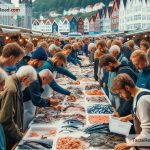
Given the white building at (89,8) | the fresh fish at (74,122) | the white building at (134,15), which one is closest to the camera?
the fresh fish at (74,122)

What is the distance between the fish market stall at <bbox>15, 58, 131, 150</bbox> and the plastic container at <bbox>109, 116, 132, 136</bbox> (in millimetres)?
68

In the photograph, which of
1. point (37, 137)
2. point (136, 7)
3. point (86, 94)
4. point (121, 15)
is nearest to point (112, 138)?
point (37, 137)

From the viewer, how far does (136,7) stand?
246ft

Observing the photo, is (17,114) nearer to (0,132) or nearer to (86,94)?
(0,132)

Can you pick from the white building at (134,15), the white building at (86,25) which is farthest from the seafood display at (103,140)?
the white building at (86,25)

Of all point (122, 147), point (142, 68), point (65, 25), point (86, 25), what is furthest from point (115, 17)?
point (122, 147)

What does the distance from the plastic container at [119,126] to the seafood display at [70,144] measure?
0.49 meters

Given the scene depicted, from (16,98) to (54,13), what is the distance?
144309 millimetres

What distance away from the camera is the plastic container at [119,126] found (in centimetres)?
468

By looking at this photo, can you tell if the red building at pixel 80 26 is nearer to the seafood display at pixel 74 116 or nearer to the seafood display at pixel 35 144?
the seafood display at pixel 74 116

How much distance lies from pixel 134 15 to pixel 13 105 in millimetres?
72530

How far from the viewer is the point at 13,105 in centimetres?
470

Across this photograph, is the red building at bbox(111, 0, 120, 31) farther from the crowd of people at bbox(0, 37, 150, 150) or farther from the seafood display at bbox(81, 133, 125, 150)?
the seafood display at bbox(81, 133, 125, 150)

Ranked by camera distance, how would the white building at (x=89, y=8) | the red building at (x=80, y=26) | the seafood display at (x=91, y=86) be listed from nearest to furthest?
the seafood display at (x=91, y=86) < the red building at (x=80, y=26) < the white building at (x=89, y=8)
